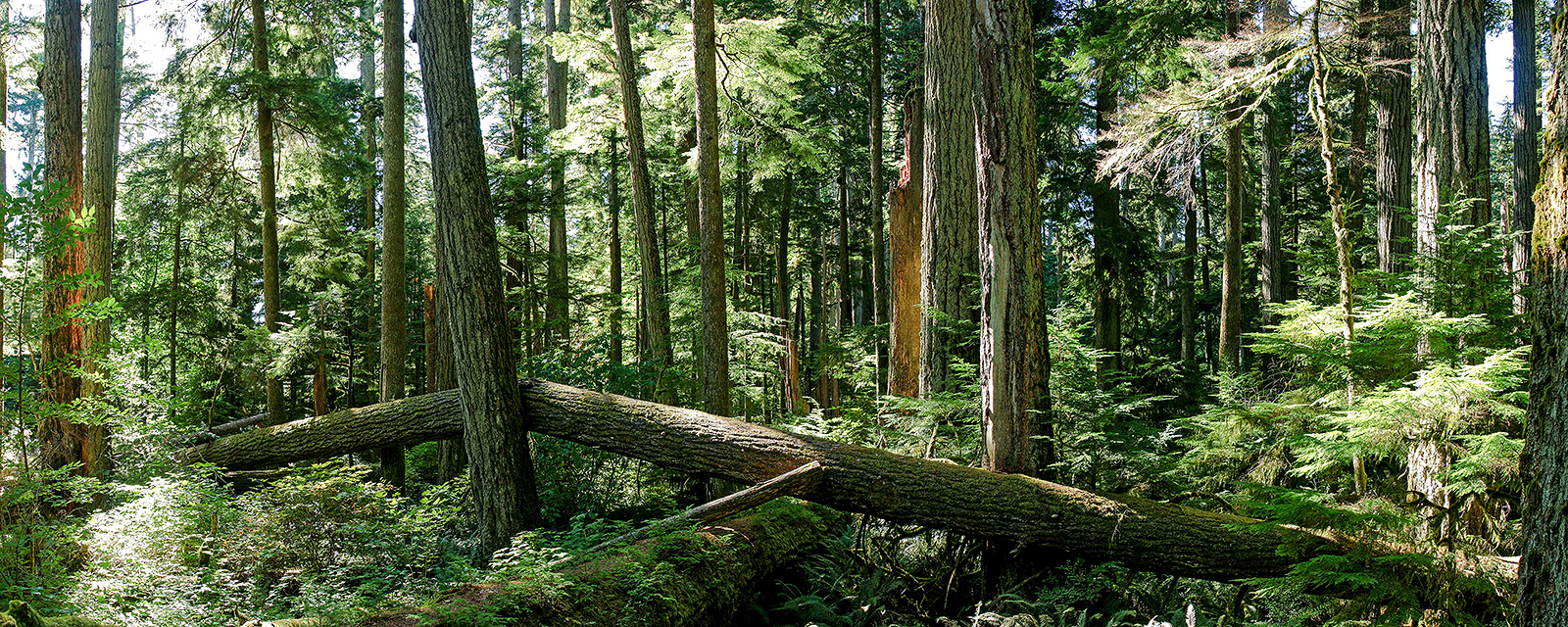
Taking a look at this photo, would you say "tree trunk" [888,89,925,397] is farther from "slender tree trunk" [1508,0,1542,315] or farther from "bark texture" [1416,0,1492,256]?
"slender tree trunk" [1508,0,1542,315]

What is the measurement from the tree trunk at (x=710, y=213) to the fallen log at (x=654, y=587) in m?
2.64

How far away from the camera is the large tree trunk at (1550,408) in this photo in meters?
2.62

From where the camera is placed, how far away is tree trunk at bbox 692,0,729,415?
9.03 m

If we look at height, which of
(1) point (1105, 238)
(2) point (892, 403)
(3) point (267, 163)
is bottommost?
(2) point (892, 403)

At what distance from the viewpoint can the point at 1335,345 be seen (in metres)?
5.31

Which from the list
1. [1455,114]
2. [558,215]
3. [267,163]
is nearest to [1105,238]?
[1455,114]

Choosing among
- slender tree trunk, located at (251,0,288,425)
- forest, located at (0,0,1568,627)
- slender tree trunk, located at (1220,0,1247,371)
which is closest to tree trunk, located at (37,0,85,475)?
forest, located at (0,0,1568,627)

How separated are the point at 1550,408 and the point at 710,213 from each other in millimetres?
7606

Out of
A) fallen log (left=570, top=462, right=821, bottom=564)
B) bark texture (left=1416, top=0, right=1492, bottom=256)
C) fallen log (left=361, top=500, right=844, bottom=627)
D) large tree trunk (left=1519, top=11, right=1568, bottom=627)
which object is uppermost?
bark texture (left=1416, top=0, right=1492, bottom=256)

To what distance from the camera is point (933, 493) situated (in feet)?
18.5

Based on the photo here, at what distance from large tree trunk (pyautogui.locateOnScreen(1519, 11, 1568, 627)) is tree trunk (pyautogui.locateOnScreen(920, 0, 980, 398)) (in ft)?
14.7

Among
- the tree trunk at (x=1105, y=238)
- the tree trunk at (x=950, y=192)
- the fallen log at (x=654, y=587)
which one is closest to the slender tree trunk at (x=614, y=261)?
the tree trunk at (x=950, y=192)

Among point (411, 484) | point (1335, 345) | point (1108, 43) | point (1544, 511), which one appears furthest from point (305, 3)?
point (1544, 511)

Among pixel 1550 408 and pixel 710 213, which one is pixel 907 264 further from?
pixel 1550 408
